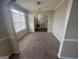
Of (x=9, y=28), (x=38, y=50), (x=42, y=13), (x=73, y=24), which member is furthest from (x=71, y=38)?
(x=42, y=13)

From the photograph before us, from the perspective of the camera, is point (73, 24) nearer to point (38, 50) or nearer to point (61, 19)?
point (38, 50)

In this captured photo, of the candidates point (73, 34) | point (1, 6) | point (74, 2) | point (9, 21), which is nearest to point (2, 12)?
point (1, 6)

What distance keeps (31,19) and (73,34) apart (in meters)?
6.59

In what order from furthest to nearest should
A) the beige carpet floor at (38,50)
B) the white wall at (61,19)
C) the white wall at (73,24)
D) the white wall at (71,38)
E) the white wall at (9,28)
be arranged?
the white wall at (61,19), the beige carpet floor at (38,50), the white wall at (9,28), the white wall at (71,38), the white wall at (73,24)

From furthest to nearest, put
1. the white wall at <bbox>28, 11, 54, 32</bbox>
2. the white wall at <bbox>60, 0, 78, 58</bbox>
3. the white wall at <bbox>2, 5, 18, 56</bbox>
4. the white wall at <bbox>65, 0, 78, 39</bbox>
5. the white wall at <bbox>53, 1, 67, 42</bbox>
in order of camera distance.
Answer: the white wall at <bbox>28, 11, 54, 32</bbox> < the white wall at <bbox>53, 1, 67, 42</bbox> < the white wall at <bbox>2, 5, 18, 56</bbox> < the white wall at <bbox>60, 0, 78, 58</bbox> < the white wall at <bbox>65, 0, 78, 39</bbox>

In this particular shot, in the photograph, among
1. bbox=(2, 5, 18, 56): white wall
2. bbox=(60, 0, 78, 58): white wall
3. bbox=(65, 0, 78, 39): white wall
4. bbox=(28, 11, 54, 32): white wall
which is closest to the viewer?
bbox=(65, 0, 78, 39): white wall

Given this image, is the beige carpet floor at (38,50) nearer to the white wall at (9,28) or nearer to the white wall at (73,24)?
the white wall at (9,28)

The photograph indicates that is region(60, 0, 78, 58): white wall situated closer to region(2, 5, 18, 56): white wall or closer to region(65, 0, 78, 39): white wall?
region(65, 0, 78, 39): white wall

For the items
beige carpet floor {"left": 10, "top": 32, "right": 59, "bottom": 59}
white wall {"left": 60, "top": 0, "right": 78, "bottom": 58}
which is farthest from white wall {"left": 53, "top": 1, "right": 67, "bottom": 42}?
white wall {"left": 60, "top": 0, "right": 78, "bottom": 58}

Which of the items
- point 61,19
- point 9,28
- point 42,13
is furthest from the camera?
point 42,13

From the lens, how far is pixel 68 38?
275cm

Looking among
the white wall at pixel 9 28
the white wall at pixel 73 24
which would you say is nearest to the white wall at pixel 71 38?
the white wall at pixel 73 24

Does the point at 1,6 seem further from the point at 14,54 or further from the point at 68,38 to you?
the point at 68,38

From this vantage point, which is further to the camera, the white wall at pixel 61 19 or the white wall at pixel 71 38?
the white wall at pixel 61 19
